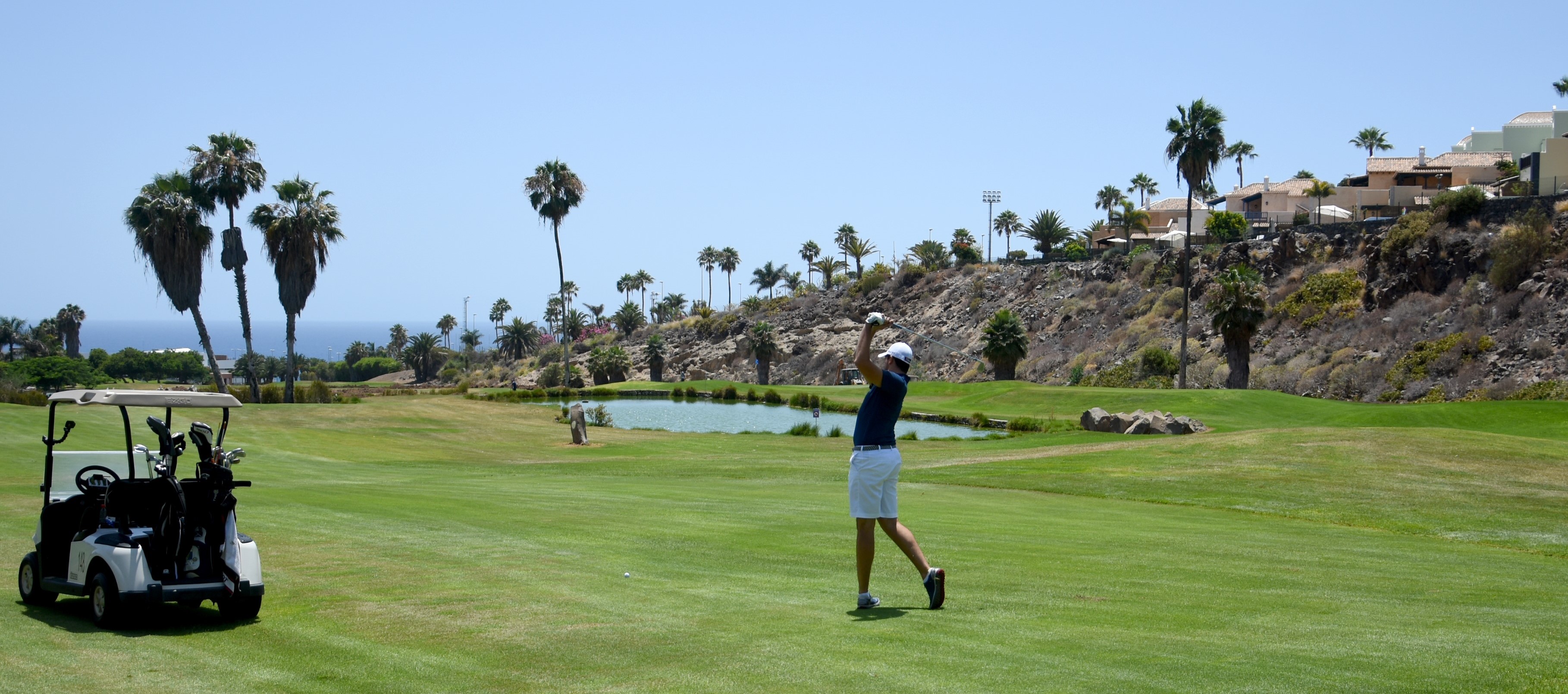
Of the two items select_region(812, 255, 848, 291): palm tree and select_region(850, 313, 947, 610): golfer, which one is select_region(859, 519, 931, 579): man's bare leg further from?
select_region(812, 255, 848, 291): palm tree

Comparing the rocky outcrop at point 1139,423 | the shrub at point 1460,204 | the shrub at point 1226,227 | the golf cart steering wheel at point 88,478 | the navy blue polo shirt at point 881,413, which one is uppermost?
the shrub at point 1226,227

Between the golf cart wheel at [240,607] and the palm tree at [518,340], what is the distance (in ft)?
473

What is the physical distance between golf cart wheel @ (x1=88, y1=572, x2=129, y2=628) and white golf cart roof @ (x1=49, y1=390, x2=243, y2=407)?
1.42m

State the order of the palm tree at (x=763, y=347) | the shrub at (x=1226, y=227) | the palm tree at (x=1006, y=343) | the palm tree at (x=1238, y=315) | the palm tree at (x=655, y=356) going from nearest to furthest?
1. the palm tree at (x=1238, y=315)
2. the palm tree at (x=1006, y=343)
3. the shrub at (x=1226, y=227)
4. the palm tree at (x=763, y=347)
5. the palm tree at (x=655, y=356)

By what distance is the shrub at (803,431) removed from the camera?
4950 cm

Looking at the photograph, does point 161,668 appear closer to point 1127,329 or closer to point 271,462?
point 271,462

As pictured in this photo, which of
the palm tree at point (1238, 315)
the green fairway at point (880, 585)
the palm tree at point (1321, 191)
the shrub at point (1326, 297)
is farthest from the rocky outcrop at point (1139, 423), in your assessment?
the palm tree at point (1321, 191)

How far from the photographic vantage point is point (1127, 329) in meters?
85.8

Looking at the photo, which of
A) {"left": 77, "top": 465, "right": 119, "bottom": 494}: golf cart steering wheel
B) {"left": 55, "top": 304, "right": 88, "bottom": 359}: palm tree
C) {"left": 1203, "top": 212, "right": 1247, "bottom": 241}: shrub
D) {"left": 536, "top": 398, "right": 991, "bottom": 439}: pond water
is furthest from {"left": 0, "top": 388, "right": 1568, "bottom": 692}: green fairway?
{"left": 55, "top": 304, "right": 88, "bottom": 359}: palm tree

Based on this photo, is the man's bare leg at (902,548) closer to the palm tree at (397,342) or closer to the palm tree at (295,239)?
the palm tree at (295,239)

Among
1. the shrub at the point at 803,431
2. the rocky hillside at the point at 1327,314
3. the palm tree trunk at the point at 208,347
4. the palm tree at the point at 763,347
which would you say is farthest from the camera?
the palm tree at the point at 763,347

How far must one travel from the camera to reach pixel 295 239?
193ft

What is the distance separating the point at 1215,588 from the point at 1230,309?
55.8m

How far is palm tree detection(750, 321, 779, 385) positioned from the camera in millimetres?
109938
